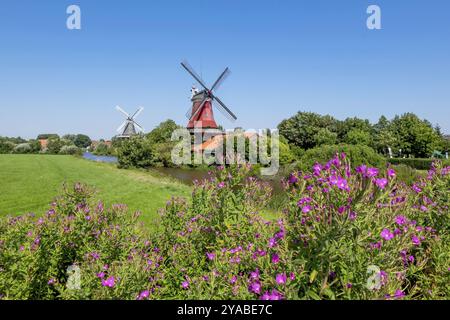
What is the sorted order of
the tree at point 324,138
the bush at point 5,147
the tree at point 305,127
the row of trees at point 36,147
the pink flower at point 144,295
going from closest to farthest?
the pink flower at point 144,295 < the tree at point 324,138 < the tree at point 305,127 < the bush at point 5,147 < the row of trees at point 36,147

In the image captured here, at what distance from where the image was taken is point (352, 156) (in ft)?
54.9

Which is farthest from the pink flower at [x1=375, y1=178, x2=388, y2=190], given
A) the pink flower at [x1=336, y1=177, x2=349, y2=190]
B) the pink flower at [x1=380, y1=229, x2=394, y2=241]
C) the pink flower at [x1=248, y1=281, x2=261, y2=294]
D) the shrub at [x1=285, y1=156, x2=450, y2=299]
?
the pink flower at [x1=248, y1=281, x2=261, y2=294]

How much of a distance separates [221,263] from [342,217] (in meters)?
1.54

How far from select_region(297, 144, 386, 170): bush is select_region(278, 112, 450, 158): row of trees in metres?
32.5

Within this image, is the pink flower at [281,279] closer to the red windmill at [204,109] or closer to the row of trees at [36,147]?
the red windmill at [204,109]

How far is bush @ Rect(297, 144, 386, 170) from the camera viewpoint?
16438 mm

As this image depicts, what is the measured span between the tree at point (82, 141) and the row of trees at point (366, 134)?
A: 124 m

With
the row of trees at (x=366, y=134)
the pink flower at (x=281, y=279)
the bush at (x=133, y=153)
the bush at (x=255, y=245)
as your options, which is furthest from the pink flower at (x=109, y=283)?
the row of trees at (x=366, y=134)

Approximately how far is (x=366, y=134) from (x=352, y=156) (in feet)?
133

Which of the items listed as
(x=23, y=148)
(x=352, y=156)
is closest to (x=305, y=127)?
(x=352, y=156)

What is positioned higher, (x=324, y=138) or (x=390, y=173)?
(x=324, y=138)

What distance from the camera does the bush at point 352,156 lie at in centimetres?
1644

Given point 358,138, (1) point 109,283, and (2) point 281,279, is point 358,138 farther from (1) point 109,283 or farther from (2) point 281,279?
(1) point 109,283
